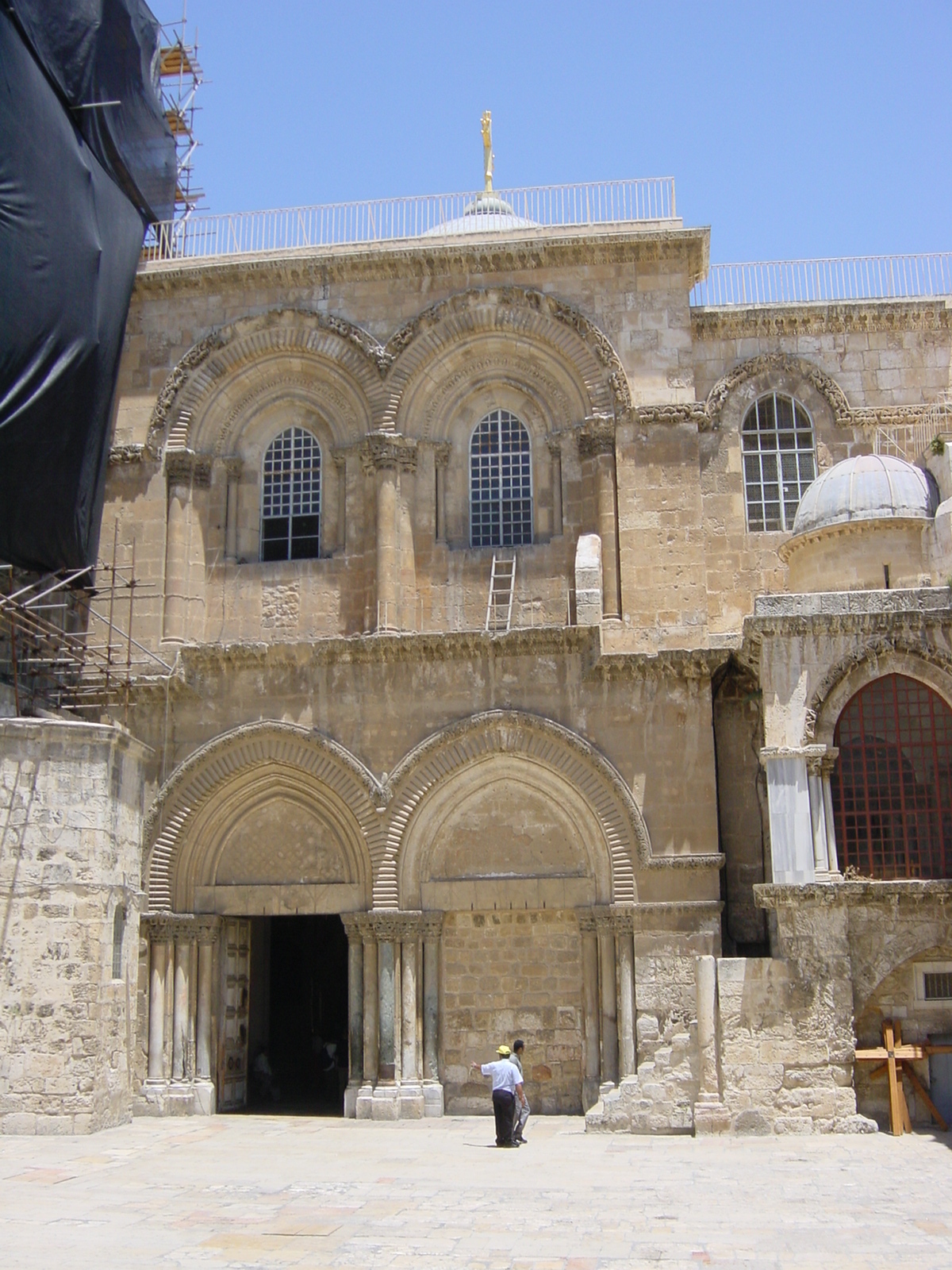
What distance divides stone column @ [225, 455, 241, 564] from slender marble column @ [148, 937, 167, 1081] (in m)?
5.73

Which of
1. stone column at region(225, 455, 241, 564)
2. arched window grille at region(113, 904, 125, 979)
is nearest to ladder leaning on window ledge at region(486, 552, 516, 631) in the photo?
stone column at region(225, 455, 241, 564)

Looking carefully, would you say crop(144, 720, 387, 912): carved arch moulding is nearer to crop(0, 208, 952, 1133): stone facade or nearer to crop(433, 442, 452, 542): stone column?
crop(0, 208, 952, 1133): stone facade

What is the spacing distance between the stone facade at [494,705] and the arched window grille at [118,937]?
38 cm

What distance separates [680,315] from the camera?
67.7 feet

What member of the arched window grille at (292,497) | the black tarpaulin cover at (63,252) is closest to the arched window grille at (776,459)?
the arched window grille at (292,497)

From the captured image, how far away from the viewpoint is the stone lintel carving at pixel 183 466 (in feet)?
69.6

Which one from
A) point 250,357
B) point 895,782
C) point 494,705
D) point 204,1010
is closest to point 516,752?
point 494,705

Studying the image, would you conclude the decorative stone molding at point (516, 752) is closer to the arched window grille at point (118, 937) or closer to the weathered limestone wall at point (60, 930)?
the arched window grille at point (118, 937)

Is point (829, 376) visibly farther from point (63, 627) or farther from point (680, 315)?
point (63, 627)

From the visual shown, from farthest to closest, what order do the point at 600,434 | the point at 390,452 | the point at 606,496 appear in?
1. the point at 390,452
2. the point at 600,434
3. the point at 606,496

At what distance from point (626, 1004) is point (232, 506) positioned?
30.5ft

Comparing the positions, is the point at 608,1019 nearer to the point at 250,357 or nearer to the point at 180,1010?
the point at 180,1010

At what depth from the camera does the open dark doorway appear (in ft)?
71.5

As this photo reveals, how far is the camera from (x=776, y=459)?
68.8 feet
